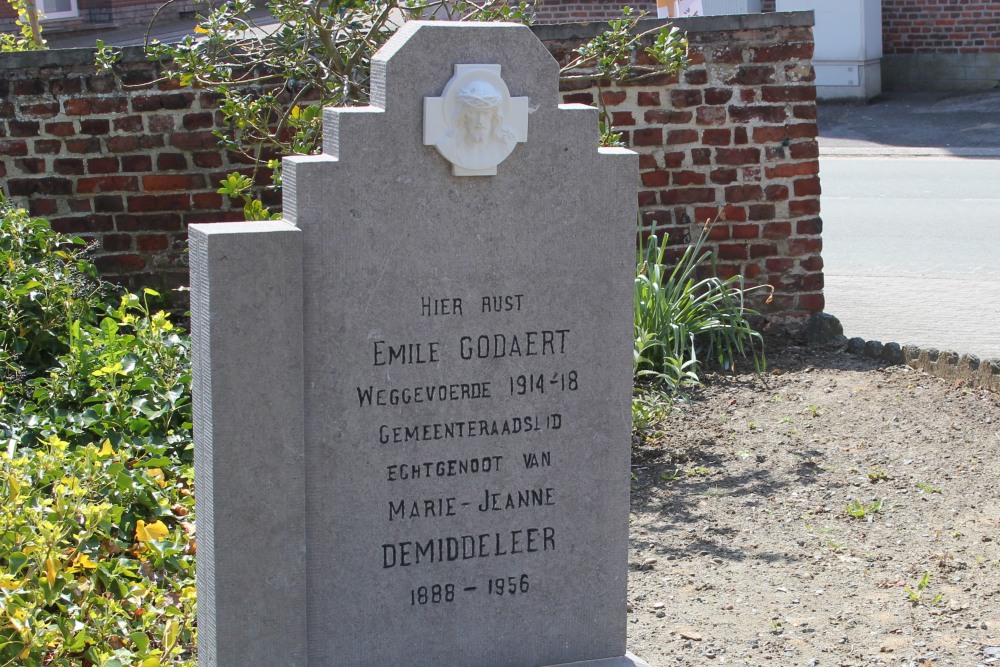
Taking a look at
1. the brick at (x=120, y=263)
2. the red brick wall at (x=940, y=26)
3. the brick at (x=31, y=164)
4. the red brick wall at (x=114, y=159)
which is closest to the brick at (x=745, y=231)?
the red brick wall at (x=114, y=159)

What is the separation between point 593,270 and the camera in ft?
10.5

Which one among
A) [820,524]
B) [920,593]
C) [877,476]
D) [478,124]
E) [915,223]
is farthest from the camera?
[915,223]

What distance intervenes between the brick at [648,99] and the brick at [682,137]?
0.55 feet

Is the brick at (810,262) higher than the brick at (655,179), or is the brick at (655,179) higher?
the brick at (655,179)

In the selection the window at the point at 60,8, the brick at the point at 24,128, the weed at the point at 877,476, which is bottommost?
the weed at the point at 877,476

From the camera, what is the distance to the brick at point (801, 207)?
20.7 feet

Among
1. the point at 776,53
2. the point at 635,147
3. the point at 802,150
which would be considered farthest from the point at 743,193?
the point at 776,53

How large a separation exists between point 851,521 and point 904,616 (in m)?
0.71

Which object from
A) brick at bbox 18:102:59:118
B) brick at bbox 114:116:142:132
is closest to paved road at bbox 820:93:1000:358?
brick at bbox 114:116:142:132

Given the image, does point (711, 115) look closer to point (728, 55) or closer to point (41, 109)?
point (728, 55)

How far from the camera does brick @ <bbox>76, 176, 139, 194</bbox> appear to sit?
19.7 ft

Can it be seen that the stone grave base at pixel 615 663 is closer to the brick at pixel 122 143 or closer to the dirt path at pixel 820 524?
the dirt path at pixel 820 524

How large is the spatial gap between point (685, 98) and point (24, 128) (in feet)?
10.6

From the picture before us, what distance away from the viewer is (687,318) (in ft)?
19.3
